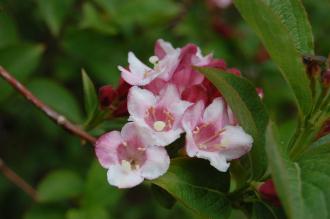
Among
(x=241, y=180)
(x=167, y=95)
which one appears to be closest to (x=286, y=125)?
(x=241, y=180)

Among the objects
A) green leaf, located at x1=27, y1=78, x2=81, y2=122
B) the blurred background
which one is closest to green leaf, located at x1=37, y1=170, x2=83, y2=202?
the blurred background

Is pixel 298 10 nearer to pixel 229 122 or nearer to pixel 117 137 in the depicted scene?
pixel 229 122

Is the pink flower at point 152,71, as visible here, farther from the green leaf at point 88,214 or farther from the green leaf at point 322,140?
the green leaf at point 88,214

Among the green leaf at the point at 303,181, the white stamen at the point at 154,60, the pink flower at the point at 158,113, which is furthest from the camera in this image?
the white stamen at the point at 154,60

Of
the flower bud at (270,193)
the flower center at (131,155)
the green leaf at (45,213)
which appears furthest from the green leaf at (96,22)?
the flower bud at (270,193)

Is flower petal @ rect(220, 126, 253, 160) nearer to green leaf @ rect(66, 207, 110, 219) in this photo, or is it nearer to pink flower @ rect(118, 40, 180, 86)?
pink flower @ rect(118, 40, 180, 86)

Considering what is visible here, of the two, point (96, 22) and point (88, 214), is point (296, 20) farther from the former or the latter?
point (96, 22)

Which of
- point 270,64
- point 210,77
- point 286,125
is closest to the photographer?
point 210,77
